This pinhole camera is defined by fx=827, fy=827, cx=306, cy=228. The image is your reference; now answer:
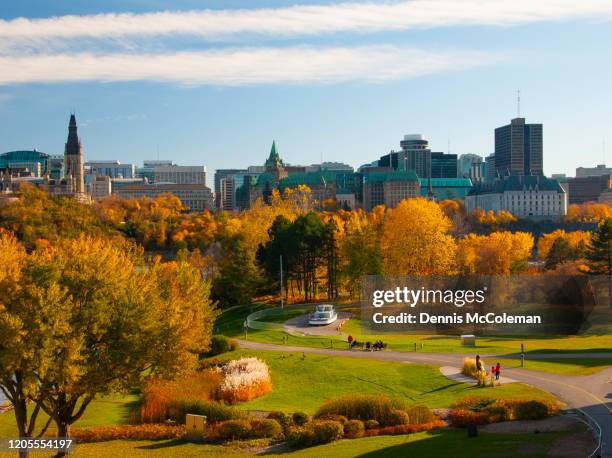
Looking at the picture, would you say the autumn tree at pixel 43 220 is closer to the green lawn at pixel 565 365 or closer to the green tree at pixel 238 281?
the green tree at pixel 238 281

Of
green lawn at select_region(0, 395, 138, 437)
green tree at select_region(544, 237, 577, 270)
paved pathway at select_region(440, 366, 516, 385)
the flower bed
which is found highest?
green tree at select_region(544, 237, 577, 270)

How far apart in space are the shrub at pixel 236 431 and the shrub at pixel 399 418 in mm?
6225

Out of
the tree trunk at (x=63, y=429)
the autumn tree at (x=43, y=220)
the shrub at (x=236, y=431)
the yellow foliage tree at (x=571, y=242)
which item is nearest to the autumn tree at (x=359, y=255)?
the yellow foliage tree at (x=571, y=242)

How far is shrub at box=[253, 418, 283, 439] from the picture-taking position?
116 ft

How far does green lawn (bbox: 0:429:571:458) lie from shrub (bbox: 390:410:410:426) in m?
1.76

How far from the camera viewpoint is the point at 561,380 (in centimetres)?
4272

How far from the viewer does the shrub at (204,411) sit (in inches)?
1511

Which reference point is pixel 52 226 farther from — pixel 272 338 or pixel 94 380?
pixel 94 380

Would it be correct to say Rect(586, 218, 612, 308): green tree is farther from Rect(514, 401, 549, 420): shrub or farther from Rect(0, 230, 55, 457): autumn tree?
Rect(0, 230, 55, 457): autumn tree

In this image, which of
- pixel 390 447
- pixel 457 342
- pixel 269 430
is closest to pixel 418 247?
pixel 457 342

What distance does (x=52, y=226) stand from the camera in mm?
121250

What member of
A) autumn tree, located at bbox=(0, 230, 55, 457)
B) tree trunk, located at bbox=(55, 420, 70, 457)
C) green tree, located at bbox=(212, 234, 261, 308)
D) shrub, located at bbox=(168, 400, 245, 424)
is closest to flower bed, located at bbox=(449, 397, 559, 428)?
shrub, located at bbox=(168, 400, 245, 424)

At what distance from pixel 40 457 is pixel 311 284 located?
58.2 m

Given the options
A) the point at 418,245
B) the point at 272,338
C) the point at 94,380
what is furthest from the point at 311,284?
the point at 94,380
